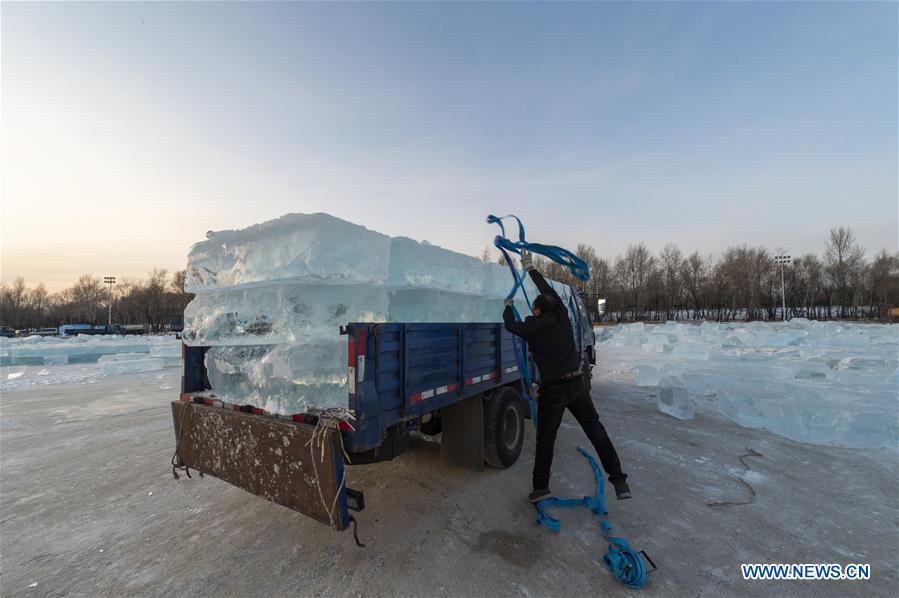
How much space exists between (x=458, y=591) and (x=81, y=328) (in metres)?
70.2

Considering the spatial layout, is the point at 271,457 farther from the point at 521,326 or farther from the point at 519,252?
the point at 519,252

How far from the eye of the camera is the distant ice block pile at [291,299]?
2.90m

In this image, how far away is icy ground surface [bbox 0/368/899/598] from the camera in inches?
107

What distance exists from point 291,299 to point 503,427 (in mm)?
2912

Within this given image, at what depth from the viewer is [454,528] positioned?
3.39m

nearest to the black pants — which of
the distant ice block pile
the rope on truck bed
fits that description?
the distant ice block pile

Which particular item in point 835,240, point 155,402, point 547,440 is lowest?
point 155,402

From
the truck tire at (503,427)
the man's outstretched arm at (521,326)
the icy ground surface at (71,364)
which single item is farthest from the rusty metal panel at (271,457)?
the icy ground surface at (71,364)

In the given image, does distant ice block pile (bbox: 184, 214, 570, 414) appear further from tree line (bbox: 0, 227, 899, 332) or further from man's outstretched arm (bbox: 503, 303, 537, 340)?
tree line (bbox: 0, 227, 899, 332)

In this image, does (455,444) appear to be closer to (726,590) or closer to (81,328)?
(726,590)

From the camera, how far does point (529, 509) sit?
3.68 meters

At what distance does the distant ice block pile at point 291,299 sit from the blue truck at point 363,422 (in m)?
0.24

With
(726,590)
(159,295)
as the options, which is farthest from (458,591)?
(159,295)

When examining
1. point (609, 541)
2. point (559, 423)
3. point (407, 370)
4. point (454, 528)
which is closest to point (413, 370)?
point (407, 370)
